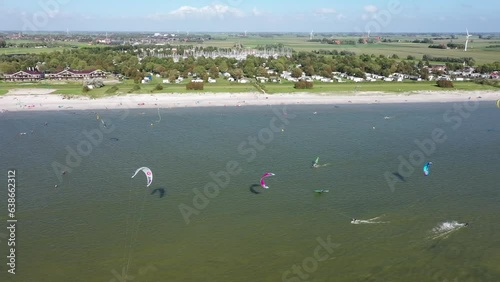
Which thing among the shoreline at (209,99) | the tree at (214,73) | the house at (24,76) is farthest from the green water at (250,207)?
the tree at (214,73)

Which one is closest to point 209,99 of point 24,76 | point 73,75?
point 73,75

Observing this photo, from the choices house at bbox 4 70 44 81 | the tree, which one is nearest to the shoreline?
house at bbox 4 70 44 81

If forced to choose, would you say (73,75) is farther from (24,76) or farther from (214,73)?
(214,73)

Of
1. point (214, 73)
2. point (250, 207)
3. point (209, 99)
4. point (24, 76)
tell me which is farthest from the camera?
point (214, 73)

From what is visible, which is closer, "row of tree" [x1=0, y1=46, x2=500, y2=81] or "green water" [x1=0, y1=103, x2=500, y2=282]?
"green water" [x1=0, y1=103, x2=500, y2=282]

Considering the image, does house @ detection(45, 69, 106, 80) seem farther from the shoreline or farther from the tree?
the tree
